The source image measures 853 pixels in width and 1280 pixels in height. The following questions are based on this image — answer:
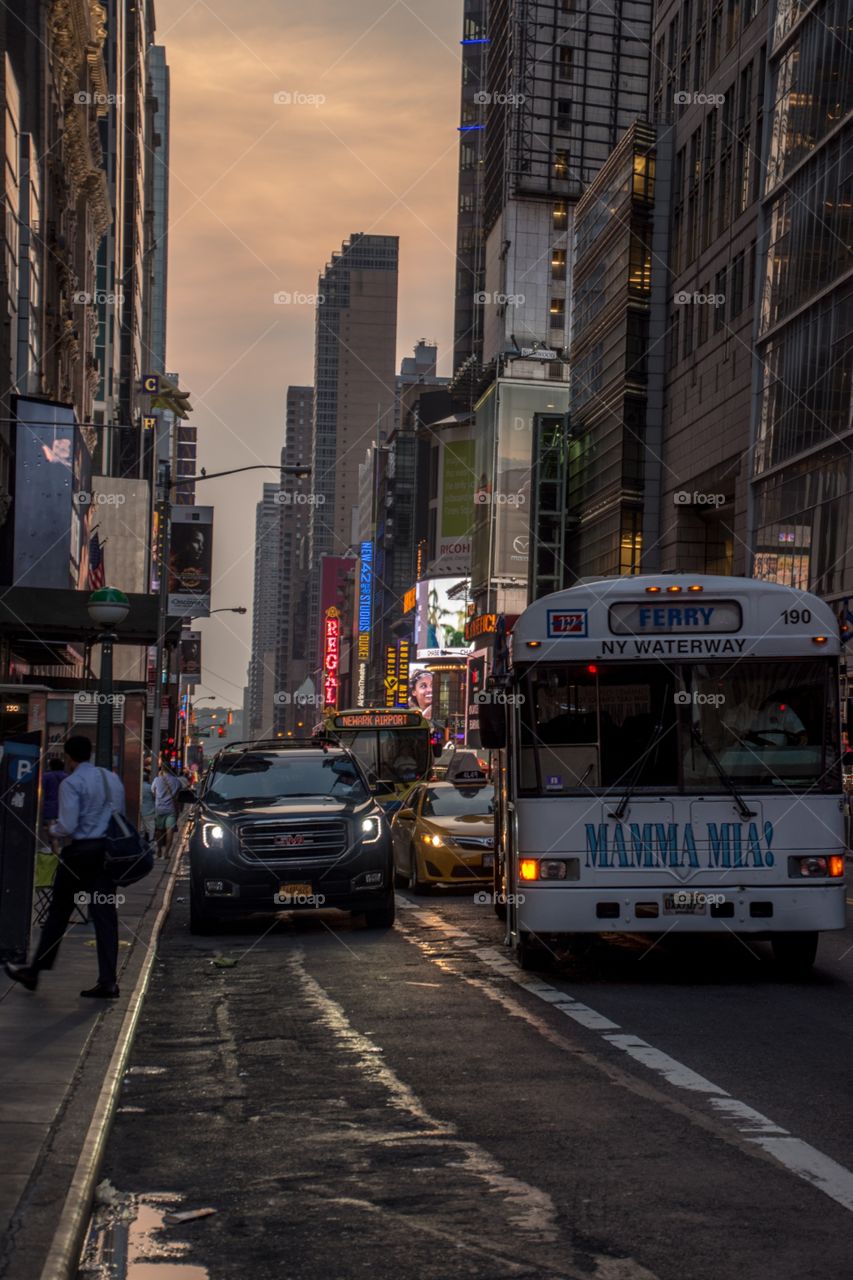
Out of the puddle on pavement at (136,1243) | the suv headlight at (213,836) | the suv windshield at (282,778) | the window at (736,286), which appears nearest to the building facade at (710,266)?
the window at (736,286)

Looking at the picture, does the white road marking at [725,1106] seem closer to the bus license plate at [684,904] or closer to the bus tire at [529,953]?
the bus tire at [529,953]

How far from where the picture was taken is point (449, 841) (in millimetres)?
23188

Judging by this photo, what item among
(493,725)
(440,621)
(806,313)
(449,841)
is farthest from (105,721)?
(440,621)

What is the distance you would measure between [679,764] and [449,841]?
1021 cm

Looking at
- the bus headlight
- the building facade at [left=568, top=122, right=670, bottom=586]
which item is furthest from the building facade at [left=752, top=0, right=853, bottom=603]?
the bus headlight

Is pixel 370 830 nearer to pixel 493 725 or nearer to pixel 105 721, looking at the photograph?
pixel 105 721

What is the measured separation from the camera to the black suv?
1736cm

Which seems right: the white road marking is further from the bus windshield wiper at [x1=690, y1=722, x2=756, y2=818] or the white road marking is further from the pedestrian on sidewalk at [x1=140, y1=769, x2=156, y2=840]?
the pedestrian on sidewalk at [x1=140, y1=769, x2=156, y2=840]

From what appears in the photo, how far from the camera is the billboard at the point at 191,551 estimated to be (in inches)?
3012

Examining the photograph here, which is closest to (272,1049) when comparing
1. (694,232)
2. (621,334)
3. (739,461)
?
(739,461)

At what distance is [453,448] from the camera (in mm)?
146500

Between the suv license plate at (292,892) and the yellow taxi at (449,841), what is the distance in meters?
5.83

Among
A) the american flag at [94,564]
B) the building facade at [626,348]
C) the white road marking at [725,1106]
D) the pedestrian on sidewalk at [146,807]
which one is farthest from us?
the building facade at [626,348]

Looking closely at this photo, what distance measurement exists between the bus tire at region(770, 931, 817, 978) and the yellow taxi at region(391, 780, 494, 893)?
9.34 m
